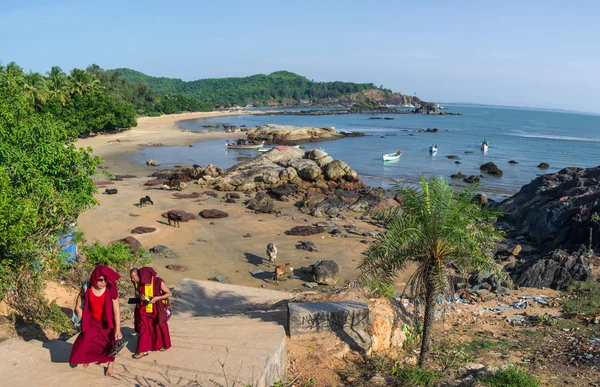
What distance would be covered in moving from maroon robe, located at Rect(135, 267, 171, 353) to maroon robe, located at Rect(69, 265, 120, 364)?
45 centimetres

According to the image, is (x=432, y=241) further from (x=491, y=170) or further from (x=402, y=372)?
(x=491, y=170)

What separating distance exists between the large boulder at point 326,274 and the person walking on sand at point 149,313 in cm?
888

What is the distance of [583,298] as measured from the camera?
13.3 meters

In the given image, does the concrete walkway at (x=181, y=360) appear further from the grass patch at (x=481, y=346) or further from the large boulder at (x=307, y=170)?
the large boulder at (x=307, y=170)

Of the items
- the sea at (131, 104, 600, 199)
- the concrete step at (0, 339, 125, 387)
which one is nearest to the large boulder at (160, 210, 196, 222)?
the concrete step at (0, 339, 125, 387)

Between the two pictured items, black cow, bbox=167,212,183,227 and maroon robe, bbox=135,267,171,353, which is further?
black cow, bbox=167,212,183,227

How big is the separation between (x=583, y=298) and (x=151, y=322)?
11.8 meters

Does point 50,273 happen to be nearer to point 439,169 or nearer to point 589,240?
point 589,240

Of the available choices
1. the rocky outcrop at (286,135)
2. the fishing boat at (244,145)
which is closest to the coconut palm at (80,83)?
the fishing boat at (244,145)

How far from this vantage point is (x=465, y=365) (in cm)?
892

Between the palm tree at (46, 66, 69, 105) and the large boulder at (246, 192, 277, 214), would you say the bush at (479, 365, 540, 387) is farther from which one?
the palm tree at (46, 66, 69, 105)

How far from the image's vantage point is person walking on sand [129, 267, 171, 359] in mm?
7359

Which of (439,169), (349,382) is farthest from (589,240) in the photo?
(439,169)

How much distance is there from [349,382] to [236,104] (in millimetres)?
183499
